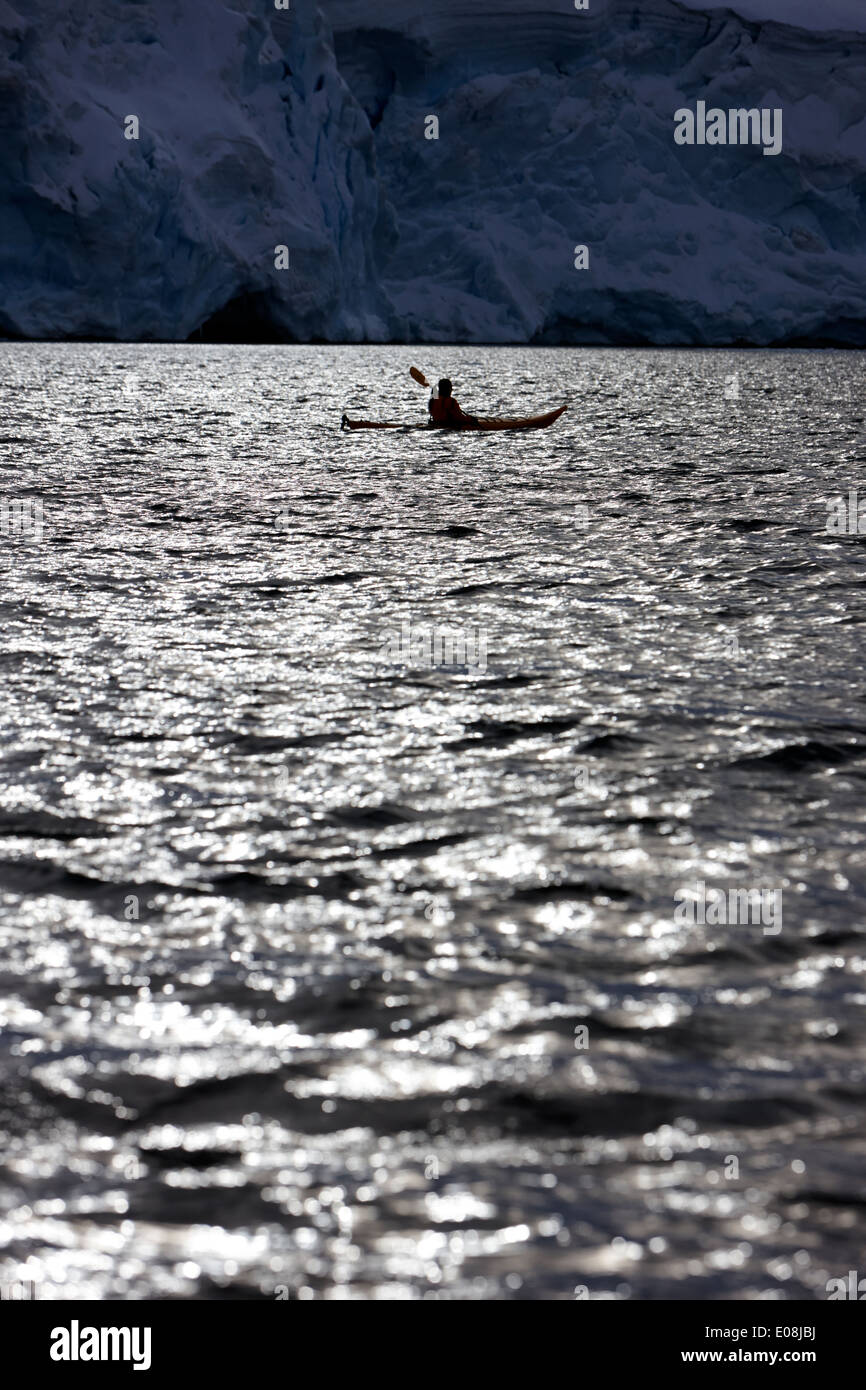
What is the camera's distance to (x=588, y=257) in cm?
10788

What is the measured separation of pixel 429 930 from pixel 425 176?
358ft

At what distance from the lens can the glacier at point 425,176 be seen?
76.2m

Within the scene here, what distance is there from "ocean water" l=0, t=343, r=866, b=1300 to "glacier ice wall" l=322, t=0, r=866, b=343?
9491 centimetres

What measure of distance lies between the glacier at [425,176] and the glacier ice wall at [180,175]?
0.51 feet

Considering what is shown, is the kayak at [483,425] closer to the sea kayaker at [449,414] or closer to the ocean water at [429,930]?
the sea kayaker at [449,414]

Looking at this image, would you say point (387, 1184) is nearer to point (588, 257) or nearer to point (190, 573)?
point (190, 573)

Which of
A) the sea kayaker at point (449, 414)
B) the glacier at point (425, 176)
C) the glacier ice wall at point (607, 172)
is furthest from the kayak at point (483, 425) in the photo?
the glacier ice wall at point (607, 172)

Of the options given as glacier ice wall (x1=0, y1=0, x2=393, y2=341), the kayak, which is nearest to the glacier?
glacier ice wall (x1=0, y1=0, x2=393, y2=341)

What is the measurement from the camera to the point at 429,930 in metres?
Answer: 5.30

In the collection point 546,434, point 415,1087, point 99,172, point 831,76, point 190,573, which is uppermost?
point 831,76

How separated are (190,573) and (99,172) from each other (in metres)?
67.5

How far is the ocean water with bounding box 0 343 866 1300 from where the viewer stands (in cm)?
358

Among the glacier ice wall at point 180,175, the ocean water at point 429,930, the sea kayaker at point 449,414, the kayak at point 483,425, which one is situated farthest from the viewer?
the glacier ice wall at point 180,175
